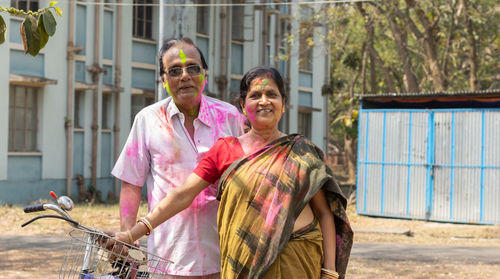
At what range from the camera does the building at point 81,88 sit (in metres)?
17.1

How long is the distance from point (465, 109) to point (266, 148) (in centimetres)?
1400

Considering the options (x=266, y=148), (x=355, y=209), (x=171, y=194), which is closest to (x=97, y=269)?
(x=171, y=194)

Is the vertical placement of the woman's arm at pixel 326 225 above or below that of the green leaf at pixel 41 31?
below

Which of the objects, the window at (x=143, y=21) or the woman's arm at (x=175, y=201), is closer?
the woman's arm at (x=175, y=201)

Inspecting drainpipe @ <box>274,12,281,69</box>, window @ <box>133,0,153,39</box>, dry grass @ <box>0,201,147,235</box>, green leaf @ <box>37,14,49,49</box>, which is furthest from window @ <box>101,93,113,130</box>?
green leaf @ <box>37,14,49,49</box>

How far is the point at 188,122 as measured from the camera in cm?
421

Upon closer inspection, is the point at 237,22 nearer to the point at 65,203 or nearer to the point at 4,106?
the point at 4,106

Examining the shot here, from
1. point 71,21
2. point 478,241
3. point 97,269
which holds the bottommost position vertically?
point 478,241

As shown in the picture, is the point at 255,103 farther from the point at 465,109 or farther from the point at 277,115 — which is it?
the point at 465,109

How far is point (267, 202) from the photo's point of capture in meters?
3.55

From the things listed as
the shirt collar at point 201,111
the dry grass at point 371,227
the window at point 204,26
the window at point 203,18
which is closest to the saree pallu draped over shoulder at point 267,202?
the shirt collar at point 201,111

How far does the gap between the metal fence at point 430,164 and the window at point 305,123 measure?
9.90 metres

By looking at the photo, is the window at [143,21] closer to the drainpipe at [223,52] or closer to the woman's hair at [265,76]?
the drainpipe at [223,52]

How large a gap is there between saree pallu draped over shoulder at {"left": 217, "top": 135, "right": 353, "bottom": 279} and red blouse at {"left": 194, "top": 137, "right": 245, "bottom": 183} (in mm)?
93
